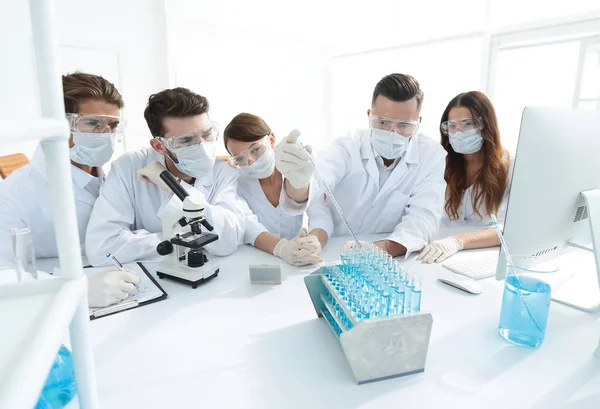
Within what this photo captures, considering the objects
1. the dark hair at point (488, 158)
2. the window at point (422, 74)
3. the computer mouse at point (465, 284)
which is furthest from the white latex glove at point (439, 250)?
the window at point (422, 74)

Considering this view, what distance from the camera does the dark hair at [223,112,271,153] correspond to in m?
2.12

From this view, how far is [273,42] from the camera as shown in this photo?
6.17 meters

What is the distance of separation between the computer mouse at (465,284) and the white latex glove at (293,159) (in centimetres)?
72

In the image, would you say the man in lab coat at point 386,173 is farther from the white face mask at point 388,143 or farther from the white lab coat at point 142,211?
the white lab coat at point 142,211

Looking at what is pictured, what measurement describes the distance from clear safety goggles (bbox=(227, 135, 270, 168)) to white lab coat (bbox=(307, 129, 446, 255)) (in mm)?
310

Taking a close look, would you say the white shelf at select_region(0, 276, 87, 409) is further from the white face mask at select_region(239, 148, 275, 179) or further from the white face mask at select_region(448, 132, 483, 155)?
the white face mask at select_region(448, 132, 483, 155)

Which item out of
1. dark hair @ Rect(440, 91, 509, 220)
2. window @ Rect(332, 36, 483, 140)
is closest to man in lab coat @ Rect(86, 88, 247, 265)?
dark hair @ Rect(440, 91, 509, 220)

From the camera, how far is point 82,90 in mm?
1707

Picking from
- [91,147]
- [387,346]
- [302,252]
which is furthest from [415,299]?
[91,147]

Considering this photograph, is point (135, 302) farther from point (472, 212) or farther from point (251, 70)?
point (251, 70)

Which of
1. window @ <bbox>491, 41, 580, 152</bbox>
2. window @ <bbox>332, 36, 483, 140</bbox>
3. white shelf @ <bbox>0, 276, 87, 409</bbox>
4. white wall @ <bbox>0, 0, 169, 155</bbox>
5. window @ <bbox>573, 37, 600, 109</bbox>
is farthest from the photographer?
window @ <bbox>332, 36, 483, 140</bbox>

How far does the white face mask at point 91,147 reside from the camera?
1.71 metres

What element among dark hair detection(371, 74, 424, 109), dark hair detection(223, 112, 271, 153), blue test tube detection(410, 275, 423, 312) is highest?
dark hair detection(371, 74, 424, 109)

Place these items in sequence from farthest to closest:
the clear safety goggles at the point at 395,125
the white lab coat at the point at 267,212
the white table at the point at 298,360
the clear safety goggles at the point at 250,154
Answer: the white lab coat at the point at 267,212
the clear safety goggles at the point at 250,154
the clear safety goggles at the point at 395,125
the white table at the point at 298,360
